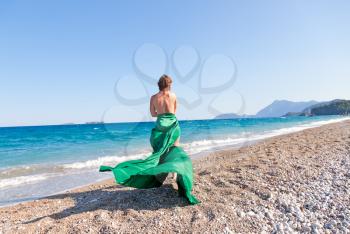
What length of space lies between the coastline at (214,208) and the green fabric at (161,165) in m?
0.24

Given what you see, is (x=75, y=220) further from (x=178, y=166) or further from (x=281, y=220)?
(x=281, y=220)

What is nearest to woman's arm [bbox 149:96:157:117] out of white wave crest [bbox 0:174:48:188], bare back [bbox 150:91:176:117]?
bare back [bbox 150:91:176:117]

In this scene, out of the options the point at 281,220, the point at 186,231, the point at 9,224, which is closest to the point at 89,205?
the point at 9,224

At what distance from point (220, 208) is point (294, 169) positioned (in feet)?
9.55

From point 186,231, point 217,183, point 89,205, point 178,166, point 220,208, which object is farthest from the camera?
point 217,183

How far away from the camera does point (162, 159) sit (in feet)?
17.5

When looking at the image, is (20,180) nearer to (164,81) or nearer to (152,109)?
(152,109)

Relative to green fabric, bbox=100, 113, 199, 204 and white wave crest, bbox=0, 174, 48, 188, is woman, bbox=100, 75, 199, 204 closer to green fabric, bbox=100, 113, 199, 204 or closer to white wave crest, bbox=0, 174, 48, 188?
green fabric, bbox=100, 113, 199, 204

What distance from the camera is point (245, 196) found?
16.1 feet

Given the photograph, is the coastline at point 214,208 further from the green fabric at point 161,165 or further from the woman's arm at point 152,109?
the woman's arm at point 152,109

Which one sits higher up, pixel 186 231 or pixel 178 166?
pixel 178 166

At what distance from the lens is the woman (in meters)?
4.80

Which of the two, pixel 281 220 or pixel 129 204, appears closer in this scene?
pixel 281 220

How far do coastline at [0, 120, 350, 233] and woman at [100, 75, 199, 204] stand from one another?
0.26 meters
